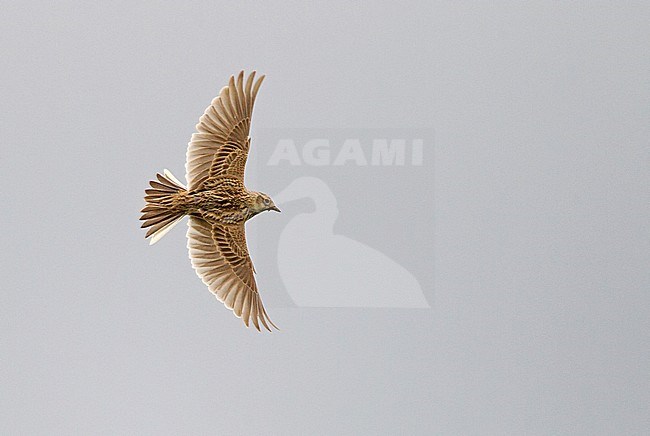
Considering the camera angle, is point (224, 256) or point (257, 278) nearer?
point (224, 256)

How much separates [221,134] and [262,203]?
14 cm

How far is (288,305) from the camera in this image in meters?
1.84

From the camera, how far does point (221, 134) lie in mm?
1658

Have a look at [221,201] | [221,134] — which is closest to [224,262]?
[221,201]

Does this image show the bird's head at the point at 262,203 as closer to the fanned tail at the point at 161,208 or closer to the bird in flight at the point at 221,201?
the bird in flight at the point at 221,201

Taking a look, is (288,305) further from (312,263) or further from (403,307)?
(403,307)

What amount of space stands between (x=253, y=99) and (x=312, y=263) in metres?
0.35

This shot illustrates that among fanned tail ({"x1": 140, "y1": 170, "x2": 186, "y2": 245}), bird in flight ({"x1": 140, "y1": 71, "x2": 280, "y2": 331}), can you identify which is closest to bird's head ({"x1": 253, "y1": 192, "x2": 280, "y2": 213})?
bird in flight ({"x1": 140, "y1": 71, "x2": 280, "y2": 331})

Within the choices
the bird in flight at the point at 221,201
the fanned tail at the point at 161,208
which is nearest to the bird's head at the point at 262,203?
the bird in flight at the point at 221,201

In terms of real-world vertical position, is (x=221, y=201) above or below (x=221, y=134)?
below

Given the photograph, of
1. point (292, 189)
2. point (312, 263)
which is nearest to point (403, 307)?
point (312, 263)

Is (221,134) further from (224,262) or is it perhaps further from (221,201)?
(224,262)

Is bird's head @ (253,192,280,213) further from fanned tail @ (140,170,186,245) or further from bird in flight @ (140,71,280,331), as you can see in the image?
fanned tail @ (140,170,186,245)

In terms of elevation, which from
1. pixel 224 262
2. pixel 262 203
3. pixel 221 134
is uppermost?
pixel 221 134
